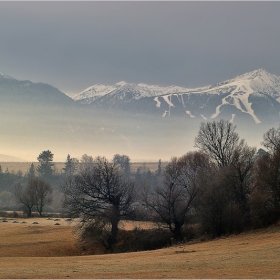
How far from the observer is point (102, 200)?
48.2m

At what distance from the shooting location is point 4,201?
132125 millimetres

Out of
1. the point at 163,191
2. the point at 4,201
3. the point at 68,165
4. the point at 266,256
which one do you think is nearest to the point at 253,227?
the point at 163,191

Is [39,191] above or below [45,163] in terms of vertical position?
below

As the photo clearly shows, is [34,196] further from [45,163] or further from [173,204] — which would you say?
[45,163]

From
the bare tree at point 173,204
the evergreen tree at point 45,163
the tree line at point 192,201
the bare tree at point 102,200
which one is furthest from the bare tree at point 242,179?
the evergreen tree at point 45,163

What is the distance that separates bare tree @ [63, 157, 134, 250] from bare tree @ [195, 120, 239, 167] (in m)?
18.6

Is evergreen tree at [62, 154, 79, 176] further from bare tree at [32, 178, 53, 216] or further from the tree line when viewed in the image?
the tree line

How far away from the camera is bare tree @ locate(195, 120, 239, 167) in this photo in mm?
61375

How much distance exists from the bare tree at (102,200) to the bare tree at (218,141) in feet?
61.1

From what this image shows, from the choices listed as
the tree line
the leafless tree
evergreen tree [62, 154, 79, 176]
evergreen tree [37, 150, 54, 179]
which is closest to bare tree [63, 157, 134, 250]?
the tree line

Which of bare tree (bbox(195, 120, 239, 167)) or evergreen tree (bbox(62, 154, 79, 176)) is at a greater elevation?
evergreen tree (bbox(62, 154, 79, 176))

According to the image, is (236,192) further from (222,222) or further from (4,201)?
(4,201)

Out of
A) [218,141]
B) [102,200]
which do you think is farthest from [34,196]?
[218,141]

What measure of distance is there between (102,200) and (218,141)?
2466 cm
